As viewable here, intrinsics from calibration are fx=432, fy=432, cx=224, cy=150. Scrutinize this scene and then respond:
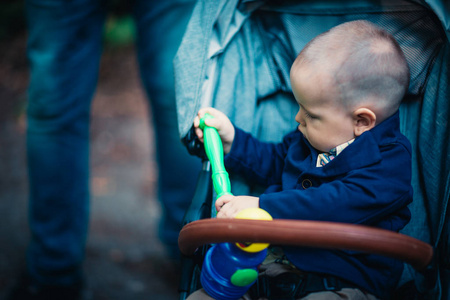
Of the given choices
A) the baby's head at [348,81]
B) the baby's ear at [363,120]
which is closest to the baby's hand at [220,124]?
the baby's head at [348,81]

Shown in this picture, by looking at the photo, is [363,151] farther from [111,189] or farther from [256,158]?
[111,189]

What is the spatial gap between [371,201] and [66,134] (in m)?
1.40

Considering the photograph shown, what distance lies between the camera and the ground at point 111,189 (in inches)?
86.3

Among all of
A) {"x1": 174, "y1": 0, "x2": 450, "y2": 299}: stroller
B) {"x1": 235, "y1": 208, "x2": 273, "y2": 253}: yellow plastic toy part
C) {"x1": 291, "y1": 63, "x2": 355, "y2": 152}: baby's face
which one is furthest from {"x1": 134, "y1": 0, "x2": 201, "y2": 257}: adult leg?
{"x1": 235, "y1": 208, "x2": 273, "y2": 253}: yellow plastic toy part

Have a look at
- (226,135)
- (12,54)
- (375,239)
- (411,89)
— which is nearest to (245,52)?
(226,135)

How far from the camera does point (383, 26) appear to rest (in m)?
1.38

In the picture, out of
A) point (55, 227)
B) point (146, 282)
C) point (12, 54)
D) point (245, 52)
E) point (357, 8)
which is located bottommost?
point (146, 282)

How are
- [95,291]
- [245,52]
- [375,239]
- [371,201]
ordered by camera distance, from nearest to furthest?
[375,239]
[371,201]
[245,52]
[95,291]

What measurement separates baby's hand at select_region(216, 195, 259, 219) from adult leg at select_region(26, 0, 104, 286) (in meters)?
1.06

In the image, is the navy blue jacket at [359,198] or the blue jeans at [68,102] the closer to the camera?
the navy blue jacket at [359,198]

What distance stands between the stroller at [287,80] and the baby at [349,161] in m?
0.16

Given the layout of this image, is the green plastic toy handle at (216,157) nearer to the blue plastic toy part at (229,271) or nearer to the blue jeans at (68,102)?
the blue plastic toy part at (229,271)

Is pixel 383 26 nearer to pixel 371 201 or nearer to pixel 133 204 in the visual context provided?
pixel 371 201

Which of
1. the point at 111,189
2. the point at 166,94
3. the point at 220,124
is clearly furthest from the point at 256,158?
the point at 111,189
